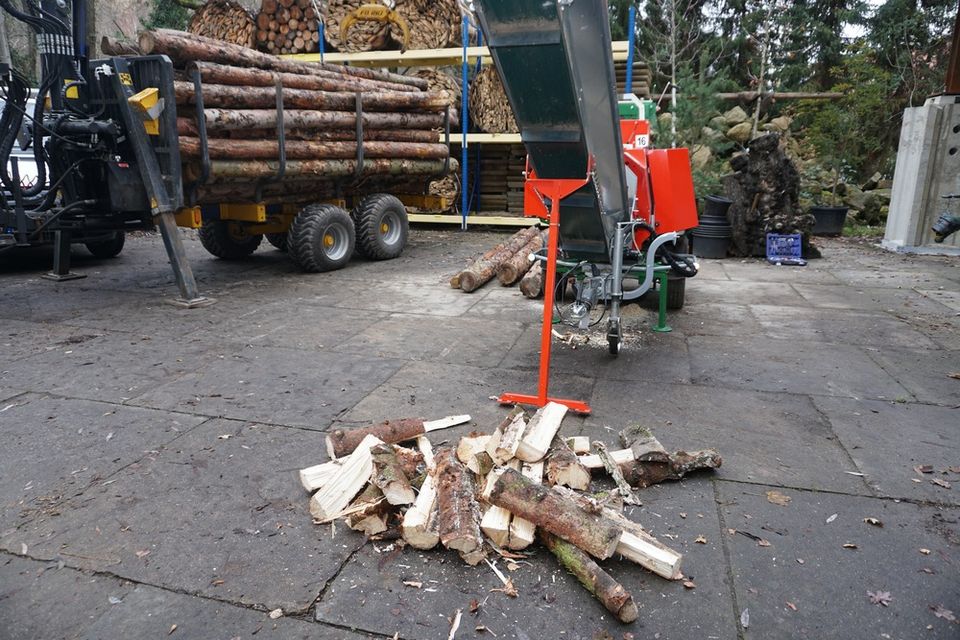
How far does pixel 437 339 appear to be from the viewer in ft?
19.4

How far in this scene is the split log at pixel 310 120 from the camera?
7.31 meters

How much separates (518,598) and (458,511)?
1.50ft

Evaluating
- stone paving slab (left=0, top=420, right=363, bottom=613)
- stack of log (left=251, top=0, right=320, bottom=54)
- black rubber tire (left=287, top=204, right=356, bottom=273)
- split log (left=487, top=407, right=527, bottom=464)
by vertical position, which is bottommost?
stone paving slab (left=0, top=420, right=363, bottom=613)

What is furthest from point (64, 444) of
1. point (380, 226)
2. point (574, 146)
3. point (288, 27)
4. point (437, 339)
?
point (288, 27)

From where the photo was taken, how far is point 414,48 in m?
13.7

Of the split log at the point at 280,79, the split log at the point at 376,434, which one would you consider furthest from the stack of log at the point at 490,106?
the split log at the point at 376,434

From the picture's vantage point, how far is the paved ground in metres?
2.41

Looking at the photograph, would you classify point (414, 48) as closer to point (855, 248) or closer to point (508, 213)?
point (508, 213)

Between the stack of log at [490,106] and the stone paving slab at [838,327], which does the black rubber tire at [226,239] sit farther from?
the stone paving slab at [838,327]

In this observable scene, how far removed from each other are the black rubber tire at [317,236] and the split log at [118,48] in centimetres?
264

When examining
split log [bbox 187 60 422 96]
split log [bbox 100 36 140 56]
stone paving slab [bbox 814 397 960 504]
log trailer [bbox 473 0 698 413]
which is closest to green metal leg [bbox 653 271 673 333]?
log trailer [bbox 473 0 698 413]

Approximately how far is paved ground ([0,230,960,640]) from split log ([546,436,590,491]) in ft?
1.02

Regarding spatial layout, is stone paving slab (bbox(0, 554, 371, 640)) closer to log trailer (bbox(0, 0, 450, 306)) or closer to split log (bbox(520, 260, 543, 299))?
log trailer (bbox(0, 0, 450, 306))

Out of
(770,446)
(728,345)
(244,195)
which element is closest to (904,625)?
(770,446)
